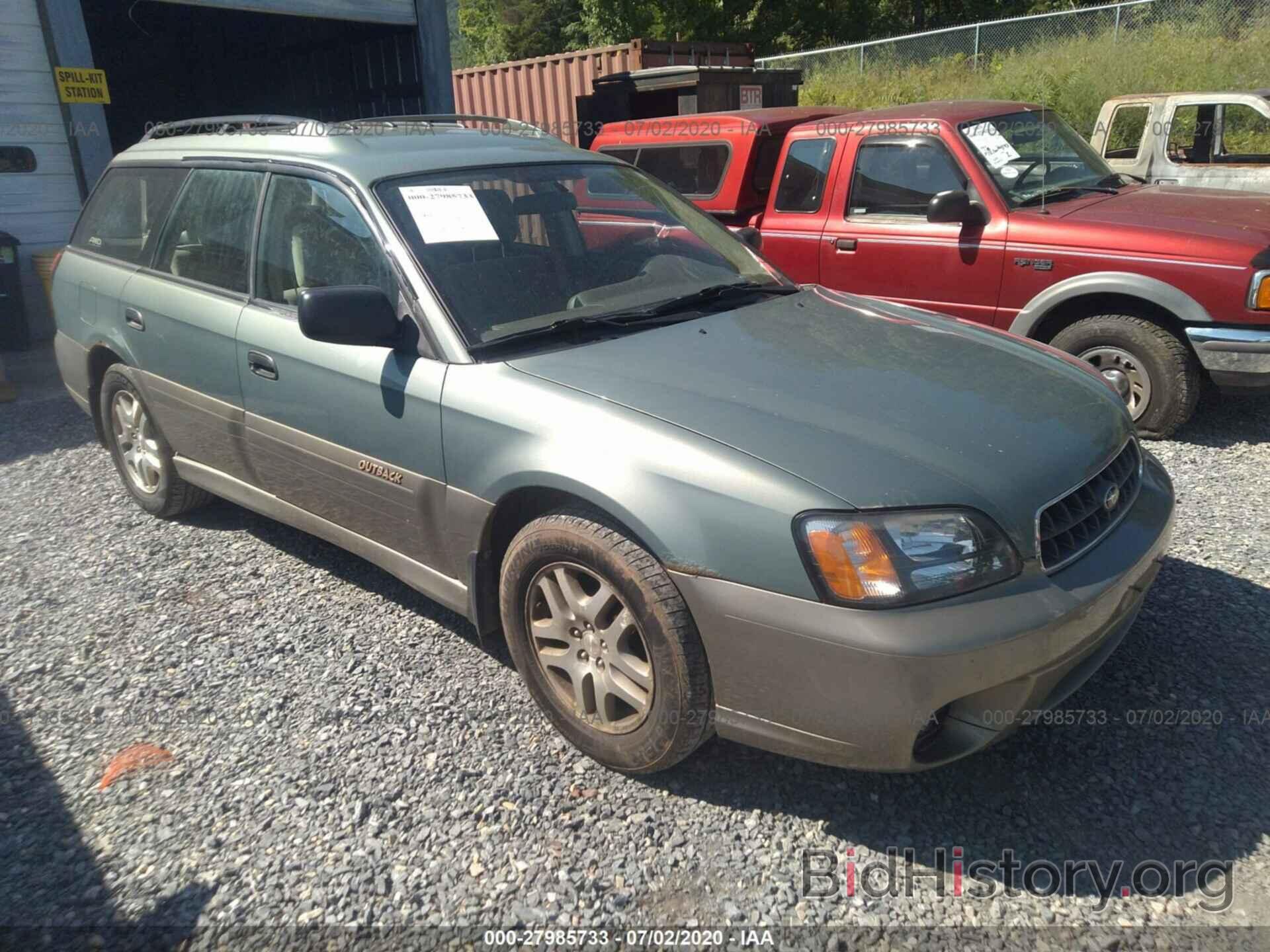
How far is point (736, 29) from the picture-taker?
101 feet

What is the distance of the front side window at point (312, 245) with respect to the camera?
3.29 metres

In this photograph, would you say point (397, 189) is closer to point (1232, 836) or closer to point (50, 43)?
point (1232, 836)

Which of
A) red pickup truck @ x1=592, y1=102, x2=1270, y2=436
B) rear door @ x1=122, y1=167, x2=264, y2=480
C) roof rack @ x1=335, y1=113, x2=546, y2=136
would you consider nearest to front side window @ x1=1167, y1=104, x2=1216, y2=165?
red pickup truck @ x1=592, y1=102, x2=1270, y2=436

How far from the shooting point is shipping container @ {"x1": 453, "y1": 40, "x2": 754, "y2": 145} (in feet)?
44.5

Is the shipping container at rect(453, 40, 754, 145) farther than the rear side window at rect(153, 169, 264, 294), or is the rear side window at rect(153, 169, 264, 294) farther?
the shipping container at rect(453, 40, 754, 145)

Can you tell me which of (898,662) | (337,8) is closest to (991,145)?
(898,662)

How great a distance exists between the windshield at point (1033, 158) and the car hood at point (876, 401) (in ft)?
9.41

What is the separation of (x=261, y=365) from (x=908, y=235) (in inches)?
158

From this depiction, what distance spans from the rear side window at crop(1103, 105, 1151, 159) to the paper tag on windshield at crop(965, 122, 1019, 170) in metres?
3.66

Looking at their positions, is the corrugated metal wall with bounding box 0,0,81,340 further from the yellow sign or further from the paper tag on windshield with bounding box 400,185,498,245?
the paper tag on windshield with bounding box 400,185,498,245

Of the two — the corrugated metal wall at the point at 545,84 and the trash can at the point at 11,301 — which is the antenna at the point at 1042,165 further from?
the trash can at the point at 11,301

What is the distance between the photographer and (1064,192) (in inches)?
235

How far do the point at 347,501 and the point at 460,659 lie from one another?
0.69 meters

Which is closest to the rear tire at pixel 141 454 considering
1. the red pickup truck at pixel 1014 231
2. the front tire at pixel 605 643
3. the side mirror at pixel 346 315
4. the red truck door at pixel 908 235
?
the side mirror at pixel 346 315
